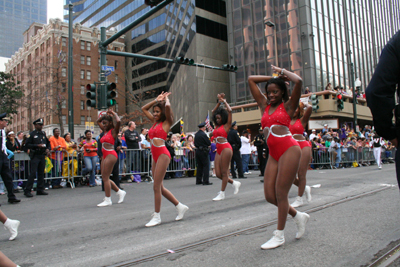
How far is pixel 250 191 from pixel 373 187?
3.12 m

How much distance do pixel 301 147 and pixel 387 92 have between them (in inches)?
167

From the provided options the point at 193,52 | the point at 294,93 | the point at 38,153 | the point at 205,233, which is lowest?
the point at 205,233

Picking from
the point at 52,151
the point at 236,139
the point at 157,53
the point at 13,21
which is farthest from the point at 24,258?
the point at 13,21

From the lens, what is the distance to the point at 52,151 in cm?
1087

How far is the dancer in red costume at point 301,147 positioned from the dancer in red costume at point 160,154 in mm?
2250

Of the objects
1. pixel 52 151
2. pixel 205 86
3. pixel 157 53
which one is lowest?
pixel 52 151

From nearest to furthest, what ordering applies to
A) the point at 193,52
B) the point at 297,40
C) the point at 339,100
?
the point at 339,100 < the point at 297,40 < the point at 193,52

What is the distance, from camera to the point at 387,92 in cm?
221

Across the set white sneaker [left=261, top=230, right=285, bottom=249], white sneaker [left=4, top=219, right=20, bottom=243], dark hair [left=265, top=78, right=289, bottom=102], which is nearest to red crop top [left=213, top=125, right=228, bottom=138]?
dark hair [left=265, top=78, right=289, bottom=102]

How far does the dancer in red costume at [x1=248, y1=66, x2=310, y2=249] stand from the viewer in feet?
12.2

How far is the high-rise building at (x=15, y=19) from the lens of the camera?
166 metres

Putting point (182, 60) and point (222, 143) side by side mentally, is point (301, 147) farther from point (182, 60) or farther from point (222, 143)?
point (182, 60)

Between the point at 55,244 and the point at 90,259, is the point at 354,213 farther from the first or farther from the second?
the point at 55,244

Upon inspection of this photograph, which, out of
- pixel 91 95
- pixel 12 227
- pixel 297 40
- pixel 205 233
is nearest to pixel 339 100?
pixel 297 40
